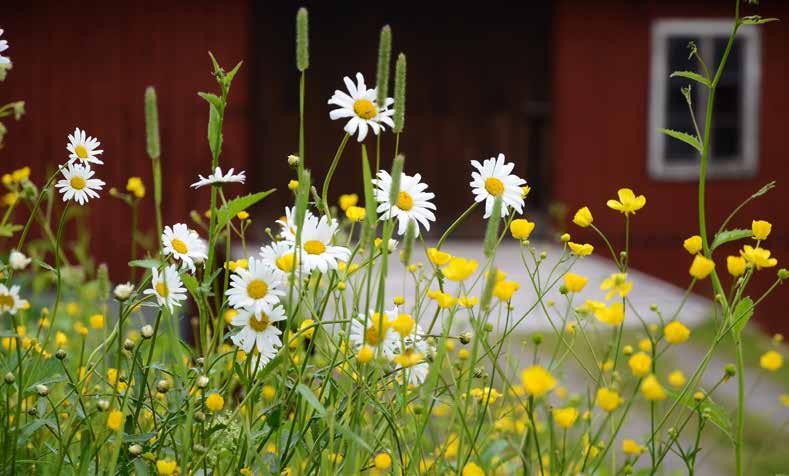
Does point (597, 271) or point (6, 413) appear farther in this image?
point (597, 271)

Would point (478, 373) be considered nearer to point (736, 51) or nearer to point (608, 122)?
point (608, 122)

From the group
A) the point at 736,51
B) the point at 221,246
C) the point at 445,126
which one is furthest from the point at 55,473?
the point at 736,51

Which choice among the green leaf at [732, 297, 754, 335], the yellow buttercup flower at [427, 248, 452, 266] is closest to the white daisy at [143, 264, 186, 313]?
the yellow buttercup flower at [427, 248, 452, 266]

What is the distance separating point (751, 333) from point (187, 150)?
13.0 ft

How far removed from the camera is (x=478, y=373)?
4.65 feet

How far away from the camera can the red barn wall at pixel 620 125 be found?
7.48 meters

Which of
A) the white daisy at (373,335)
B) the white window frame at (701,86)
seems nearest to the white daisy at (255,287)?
the white daisy at (373,335)

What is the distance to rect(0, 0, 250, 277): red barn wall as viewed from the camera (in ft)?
23.1

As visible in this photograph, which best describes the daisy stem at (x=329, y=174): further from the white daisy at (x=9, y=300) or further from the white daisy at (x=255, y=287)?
the white daisy at (x=9, y=300)

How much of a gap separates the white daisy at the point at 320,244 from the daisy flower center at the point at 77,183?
1.27 feet

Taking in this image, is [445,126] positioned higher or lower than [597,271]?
higher

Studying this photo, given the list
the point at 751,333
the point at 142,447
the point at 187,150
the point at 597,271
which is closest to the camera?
A: the point at 142,447

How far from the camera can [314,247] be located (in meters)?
1.29

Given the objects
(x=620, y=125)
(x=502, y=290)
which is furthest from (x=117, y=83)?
(x=502, y=290)
